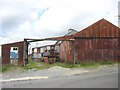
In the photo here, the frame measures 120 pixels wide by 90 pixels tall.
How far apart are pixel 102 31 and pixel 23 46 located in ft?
34.1

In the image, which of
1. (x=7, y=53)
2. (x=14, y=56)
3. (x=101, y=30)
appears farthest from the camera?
(x=101, y=30)

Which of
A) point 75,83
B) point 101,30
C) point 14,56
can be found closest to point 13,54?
point 14,56

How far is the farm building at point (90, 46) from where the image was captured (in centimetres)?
3394

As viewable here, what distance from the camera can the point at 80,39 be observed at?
116ft

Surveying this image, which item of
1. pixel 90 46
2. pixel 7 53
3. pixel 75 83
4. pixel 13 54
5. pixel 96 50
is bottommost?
pixel 75 83

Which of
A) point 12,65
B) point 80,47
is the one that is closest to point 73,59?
point 80,47

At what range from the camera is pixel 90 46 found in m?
35.3

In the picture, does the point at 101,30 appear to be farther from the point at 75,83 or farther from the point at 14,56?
the point at 75,83

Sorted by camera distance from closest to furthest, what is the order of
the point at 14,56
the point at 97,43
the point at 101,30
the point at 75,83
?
the point at 75,83, the point at 14,56, the point at 97,43, the point at 101,30

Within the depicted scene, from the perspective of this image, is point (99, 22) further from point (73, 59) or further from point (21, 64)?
point (21, 64)

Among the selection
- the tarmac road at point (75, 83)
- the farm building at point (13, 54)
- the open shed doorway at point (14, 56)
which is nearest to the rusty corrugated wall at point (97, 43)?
the farm building at point (13, 54)

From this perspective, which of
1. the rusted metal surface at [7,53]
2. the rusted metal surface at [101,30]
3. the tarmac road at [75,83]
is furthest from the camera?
the rusted metal surface at [101,30]

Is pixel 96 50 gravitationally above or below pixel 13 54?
above

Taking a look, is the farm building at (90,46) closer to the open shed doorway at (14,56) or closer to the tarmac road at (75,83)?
the open shed doorway at (14,56)
